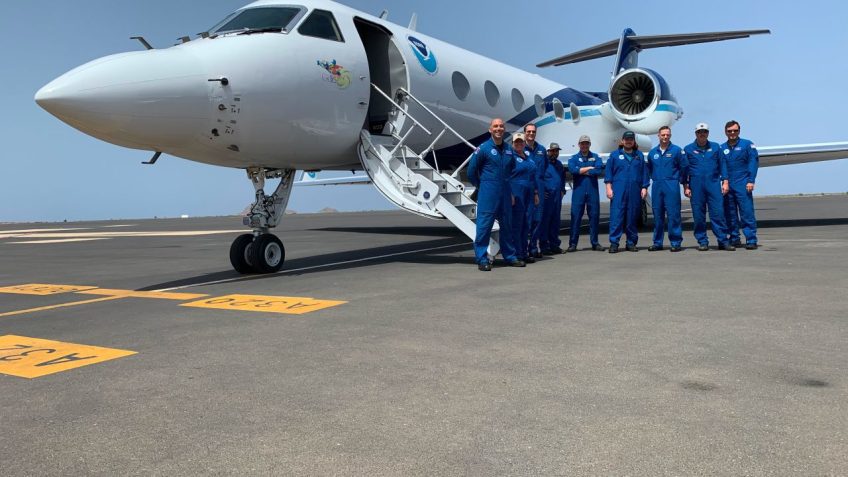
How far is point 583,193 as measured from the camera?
36.6 ft

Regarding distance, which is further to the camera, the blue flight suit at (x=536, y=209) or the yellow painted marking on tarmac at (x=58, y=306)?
the blue flight suit at (x=536, y=209)

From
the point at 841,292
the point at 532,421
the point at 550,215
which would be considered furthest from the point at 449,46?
the point at 532,421

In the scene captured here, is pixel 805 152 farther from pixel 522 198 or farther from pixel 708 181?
pixel 522 198

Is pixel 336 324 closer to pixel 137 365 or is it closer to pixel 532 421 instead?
pixel 137 365

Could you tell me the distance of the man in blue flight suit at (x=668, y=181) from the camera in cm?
995

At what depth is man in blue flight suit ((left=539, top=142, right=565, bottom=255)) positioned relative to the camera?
1068cm

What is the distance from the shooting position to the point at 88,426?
2.72 m

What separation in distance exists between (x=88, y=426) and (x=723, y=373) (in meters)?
3.13

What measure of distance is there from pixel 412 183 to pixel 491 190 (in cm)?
128

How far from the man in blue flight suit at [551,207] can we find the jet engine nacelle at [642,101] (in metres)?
4.56

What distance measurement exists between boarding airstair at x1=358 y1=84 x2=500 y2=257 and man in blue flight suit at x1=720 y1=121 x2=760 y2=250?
440cm

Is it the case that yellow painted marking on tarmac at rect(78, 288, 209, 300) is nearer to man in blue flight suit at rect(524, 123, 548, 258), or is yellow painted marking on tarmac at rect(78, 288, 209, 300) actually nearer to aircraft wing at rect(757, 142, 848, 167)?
man in blue flight suit at rect(524, 123, 548, 258)

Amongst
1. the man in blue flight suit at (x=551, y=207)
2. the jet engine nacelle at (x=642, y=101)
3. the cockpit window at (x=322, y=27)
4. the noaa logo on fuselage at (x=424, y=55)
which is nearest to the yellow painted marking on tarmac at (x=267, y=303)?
the cockpit window at (x=322, y=27)

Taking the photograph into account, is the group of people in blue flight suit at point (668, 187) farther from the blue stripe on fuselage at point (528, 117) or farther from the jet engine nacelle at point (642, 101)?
the jet engine nacelle at point (642, 101)
